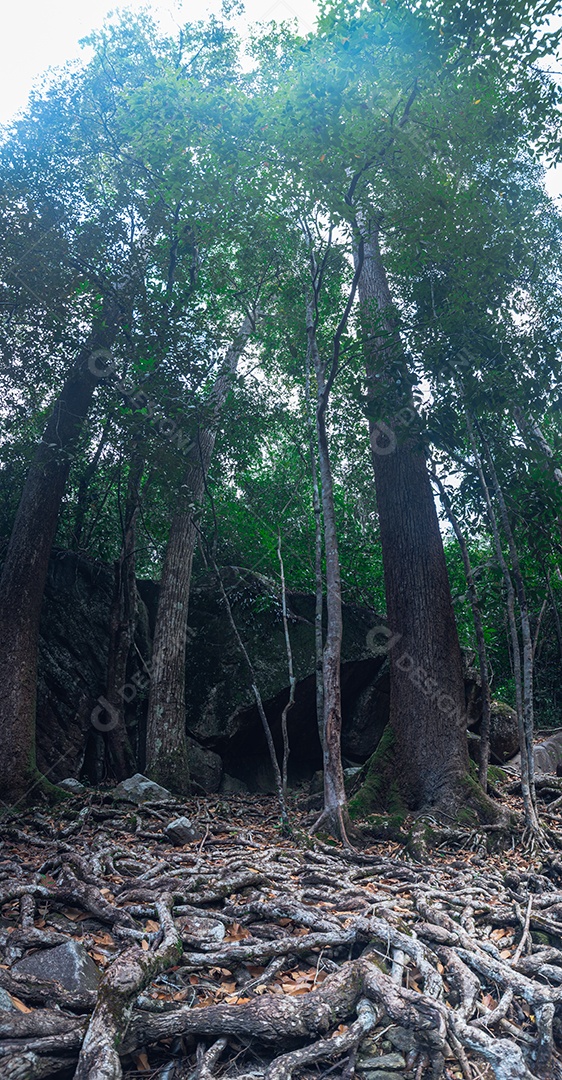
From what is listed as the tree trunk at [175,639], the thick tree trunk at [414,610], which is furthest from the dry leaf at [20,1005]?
the tree trunk at [175,639]

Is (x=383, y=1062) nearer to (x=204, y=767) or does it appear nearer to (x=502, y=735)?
(x=204, y=767)

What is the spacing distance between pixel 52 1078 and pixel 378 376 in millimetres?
6397

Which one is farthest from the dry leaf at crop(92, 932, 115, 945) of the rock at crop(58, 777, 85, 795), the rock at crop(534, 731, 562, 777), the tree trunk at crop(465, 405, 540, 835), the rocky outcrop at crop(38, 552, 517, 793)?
the rock at crop(534, 731, 562, 777)

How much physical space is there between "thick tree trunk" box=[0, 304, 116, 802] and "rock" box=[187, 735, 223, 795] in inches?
94.2

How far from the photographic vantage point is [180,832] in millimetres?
5375

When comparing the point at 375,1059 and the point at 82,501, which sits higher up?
the point at 82,501

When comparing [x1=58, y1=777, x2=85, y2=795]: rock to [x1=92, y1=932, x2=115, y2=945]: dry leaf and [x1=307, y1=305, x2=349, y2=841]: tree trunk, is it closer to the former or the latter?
[x1=307, y1=305, x2=349, y2=841]: tree trunk

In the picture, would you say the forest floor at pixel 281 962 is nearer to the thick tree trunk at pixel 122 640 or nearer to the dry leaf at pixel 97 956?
the dry leaf at pixel 97 956

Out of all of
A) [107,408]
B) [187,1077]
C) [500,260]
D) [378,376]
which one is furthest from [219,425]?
[187,1077]

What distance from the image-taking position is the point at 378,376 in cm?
695

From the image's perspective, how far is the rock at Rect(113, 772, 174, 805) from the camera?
6.66 metres

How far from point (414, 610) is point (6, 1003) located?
204 inches

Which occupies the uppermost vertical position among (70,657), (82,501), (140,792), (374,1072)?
(82,501)

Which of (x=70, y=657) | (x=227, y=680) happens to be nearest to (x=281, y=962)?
(x=227, y=680)
